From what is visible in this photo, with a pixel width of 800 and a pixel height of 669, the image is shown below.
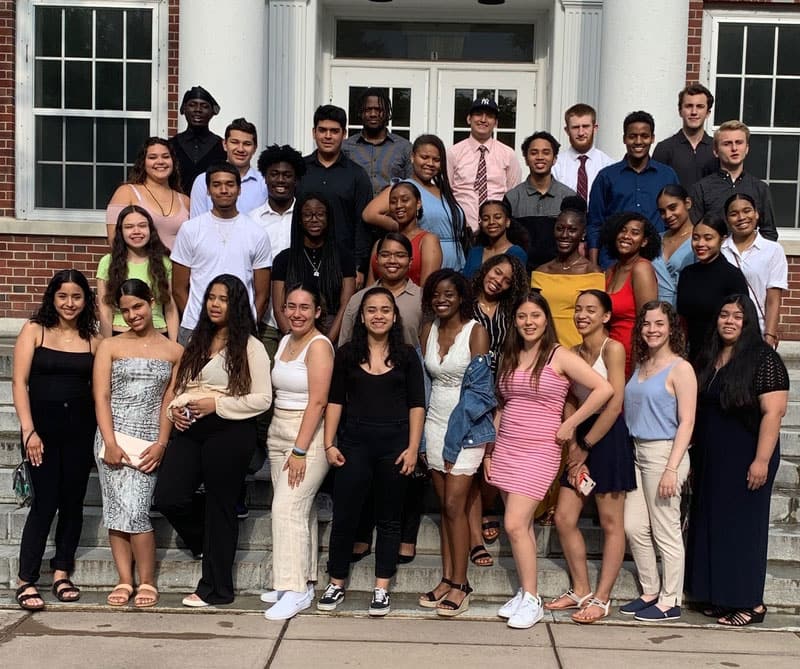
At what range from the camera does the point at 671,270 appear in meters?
6.52

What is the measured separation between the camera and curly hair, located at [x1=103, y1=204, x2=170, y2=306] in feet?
20.5

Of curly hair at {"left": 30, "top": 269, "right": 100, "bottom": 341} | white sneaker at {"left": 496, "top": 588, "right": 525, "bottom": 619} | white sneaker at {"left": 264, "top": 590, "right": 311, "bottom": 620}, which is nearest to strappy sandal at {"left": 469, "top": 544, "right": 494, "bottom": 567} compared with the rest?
white sneaker at {"left": 496, "top": 588, "right": 525, "bottom": 619}

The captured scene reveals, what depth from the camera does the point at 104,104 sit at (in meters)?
10.1

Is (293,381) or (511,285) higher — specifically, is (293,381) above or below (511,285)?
below

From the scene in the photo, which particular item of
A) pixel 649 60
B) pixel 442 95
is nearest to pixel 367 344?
pixel 649 60

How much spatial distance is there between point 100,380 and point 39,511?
2.58ft

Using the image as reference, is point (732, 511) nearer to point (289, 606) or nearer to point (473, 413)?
point (473, 413)

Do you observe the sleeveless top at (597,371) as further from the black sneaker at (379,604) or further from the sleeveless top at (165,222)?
the sleeveless top at (165,222)

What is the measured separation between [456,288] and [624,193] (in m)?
1.84

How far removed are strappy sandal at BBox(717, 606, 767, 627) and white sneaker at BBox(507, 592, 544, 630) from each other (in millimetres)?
967

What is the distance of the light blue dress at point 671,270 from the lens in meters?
6.46

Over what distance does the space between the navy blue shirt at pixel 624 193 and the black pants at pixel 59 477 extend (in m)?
3.36

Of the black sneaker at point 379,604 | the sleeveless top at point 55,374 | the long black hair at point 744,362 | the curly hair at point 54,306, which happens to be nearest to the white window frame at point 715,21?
the long black hair at point 744,362

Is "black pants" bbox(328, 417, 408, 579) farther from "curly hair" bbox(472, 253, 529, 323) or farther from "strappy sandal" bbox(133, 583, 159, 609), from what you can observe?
"strappy sandal" bbox(133, 583, 159, 609)
